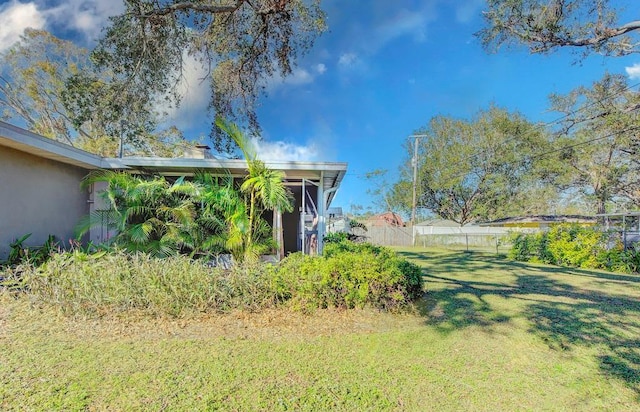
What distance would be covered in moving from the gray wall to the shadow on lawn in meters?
7.88

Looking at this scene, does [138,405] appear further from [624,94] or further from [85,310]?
[624,94]

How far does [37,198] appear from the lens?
7.09 metres

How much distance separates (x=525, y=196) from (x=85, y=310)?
29.4 meters

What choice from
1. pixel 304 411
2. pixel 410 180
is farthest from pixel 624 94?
pixel 304 411

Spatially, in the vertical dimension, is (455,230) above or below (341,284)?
below

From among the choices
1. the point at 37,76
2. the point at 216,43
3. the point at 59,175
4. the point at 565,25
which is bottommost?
the point at 59,175

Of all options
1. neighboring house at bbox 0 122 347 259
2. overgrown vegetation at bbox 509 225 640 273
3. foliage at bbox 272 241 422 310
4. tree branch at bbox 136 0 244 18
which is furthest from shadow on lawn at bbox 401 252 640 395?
tree branch at bbox 136 0 244 18

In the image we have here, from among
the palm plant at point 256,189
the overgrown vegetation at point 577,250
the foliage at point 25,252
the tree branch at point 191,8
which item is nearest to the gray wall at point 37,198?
the foliage at point 25,252

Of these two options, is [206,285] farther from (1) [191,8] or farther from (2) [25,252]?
(1) [191,8]

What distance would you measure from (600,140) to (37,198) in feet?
81.2

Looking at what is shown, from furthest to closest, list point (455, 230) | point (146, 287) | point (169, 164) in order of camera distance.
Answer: point (455, 230), point (169, 164), point (146, 287)

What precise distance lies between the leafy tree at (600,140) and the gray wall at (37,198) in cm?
1918

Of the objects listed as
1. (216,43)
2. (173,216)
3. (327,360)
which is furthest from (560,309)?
(216,43)

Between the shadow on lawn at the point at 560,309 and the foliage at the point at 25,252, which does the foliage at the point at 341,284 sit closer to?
the shadow on lawn at the point at 560,309
